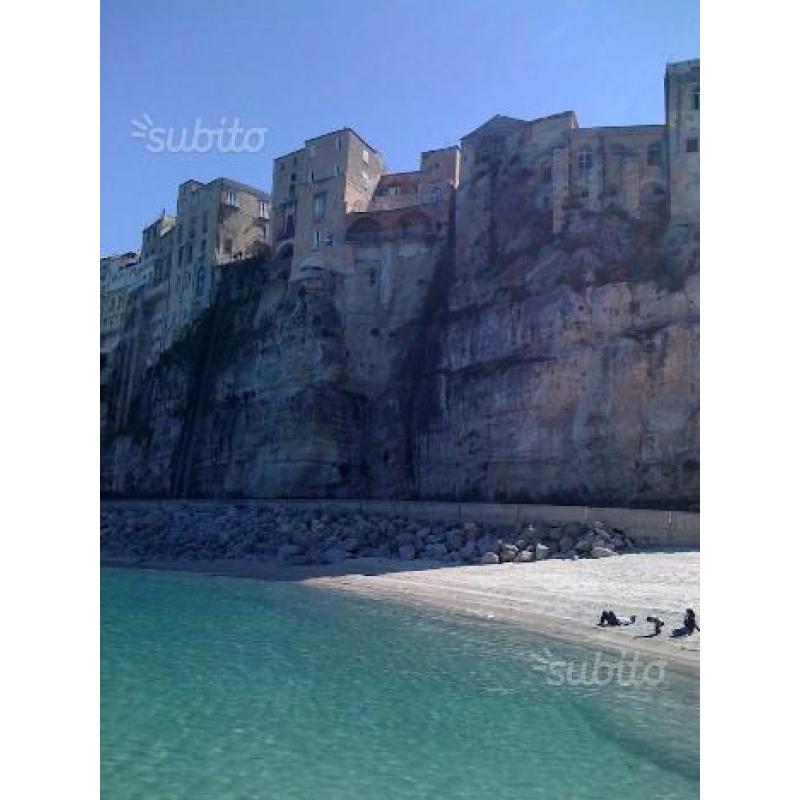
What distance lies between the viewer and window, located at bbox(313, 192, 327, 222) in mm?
42781

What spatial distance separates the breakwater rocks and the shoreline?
1.16 m

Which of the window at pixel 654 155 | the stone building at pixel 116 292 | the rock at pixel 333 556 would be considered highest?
the window at pixel 654 155

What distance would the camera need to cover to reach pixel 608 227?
3356cm

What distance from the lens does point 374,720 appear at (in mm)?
10195

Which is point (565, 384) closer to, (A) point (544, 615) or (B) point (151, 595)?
(A) point (544, 615)

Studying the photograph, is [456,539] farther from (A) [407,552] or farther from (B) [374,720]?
(B) [374,720]

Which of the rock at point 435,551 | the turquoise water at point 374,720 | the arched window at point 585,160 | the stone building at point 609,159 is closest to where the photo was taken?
the turquoise water at point 374,720

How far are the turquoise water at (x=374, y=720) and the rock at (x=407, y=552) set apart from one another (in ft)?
34.5

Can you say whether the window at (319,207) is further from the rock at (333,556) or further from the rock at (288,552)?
the rock at (333,556)

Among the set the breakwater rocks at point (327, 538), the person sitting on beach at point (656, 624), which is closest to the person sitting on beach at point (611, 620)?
the person sitting on beach at point (656, 624)

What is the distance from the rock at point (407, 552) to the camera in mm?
27166
